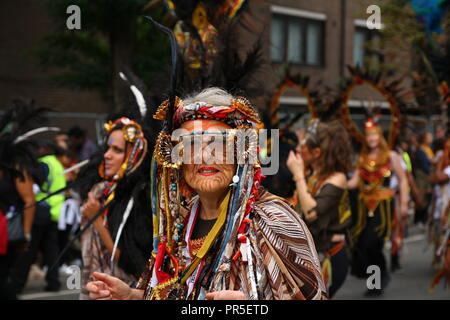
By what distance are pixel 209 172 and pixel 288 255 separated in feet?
1.47

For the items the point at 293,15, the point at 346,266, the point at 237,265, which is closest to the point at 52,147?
the point at 346,266

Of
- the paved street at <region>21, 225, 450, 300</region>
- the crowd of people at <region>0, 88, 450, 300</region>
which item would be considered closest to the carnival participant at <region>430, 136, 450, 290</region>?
the crowd of people at <region>0, 88, 450, 300</region>

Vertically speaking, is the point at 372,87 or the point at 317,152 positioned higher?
the point at 372,87

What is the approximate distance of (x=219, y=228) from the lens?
293 cm

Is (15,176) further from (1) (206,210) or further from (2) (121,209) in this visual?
(1) (206,210)

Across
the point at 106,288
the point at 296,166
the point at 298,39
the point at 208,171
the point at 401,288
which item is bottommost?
the point at 401,288

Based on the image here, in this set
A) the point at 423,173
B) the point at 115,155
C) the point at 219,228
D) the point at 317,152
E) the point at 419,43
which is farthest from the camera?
the point at 423,173

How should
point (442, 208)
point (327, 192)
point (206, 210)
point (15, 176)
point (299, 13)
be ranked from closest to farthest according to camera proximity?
point (206, 210), point (327, 192), point (15, 176), point (442, 208), point (299, 13)

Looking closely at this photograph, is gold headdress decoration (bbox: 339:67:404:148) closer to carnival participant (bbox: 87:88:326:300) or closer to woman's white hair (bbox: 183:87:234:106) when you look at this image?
woman's white hair (bbox: 183:87:234:106)

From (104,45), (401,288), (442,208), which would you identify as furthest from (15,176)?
(104,45)

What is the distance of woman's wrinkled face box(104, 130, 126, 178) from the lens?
4.94 metres

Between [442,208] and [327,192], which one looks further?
[442,208]

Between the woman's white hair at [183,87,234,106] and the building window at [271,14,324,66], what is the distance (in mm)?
20095

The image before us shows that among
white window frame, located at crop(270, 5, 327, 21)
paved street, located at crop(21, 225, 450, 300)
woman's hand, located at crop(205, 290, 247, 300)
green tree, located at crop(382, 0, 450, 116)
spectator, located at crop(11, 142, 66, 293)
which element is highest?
white window frame, located at crop(270, 5, 327, 21)
